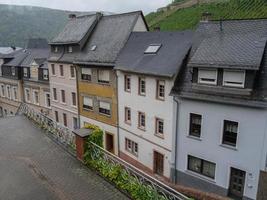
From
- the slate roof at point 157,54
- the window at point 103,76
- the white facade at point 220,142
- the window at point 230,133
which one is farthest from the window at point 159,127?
the window at point 103,76

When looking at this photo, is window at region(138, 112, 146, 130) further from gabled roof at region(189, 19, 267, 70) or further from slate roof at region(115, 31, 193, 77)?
gabled roof at region(189, 19, 267, 70)

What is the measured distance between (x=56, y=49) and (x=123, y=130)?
14352 millimetres

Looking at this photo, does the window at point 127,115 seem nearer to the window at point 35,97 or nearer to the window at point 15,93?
the window at point 35,97

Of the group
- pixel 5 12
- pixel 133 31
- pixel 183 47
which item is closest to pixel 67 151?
pixel 183 47

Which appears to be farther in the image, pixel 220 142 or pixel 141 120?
pixel 141 120

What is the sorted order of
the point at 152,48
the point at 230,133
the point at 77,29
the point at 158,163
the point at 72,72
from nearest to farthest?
the point at 230,133, the point at 158,163, the point at 152,48, the point at 72,72, the point at 77,29

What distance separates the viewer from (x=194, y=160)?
18.1 meters

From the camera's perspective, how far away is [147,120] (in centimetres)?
2105

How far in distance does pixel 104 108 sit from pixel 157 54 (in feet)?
27.1

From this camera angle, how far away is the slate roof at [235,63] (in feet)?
47.2

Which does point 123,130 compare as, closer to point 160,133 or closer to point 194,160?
point 160,133

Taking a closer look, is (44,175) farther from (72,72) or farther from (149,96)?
(72,72)

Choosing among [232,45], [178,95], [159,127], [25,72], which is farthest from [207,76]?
[25,72]

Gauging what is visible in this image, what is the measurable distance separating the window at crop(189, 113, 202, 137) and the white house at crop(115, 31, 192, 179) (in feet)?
4.23
